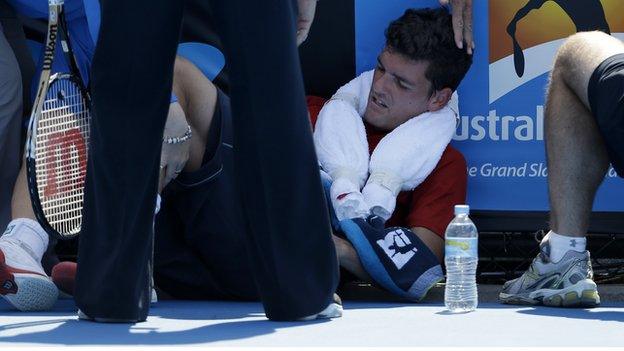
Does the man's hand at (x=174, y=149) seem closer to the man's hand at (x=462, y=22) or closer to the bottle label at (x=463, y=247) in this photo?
the bottle label at (x=463, y=247)

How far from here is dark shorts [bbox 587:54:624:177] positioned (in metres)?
3.36

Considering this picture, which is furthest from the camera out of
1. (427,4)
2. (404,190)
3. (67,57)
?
(427,4)

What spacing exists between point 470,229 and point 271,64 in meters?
1.35

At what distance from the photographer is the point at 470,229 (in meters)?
3.82

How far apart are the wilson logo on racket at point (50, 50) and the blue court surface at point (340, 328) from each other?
2.26 feet

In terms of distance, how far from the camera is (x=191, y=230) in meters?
3.78

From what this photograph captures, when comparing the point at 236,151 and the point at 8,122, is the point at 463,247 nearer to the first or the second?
the point at 236,151

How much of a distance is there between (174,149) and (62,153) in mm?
360

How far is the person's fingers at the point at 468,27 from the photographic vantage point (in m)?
4.23

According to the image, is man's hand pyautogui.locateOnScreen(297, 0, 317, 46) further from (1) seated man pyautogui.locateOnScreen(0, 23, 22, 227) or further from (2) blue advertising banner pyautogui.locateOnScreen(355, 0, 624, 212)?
(2) blue advertising banner pyautogui.locateOnScreen(355, 0, 624, 212)

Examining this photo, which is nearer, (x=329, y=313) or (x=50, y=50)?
(x=329, y=313)

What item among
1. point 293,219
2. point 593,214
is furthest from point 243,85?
point 593,214

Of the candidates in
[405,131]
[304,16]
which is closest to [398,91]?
[405,131]

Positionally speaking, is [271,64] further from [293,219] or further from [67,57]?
[67,57]
